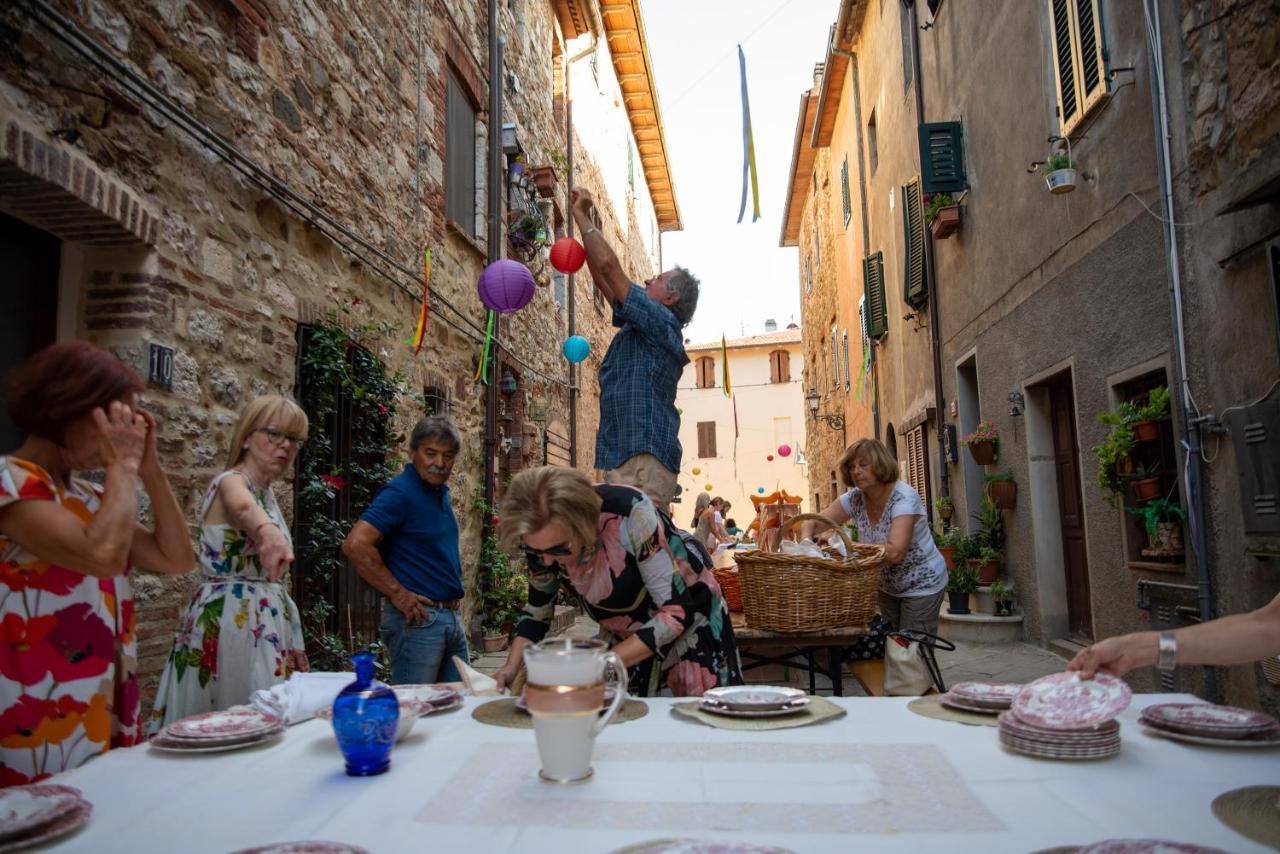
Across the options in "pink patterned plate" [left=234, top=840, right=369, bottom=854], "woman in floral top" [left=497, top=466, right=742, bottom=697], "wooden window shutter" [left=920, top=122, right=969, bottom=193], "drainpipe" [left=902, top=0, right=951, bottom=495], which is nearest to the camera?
"pink patterned plate" [left=234, top=840, right=369, bottom=854]

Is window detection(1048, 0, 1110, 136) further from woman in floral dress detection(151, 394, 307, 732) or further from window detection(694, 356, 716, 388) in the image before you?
window detection(694, 356, 716, 388)

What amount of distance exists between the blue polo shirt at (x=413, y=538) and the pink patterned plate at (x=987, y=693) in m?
2.18

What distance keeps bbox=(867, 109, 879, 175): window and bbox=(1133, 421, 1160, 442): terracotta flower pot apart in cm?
912

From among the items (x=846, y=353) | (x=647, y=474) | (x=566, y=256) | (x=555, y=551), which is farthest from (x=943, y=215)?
(x=846, y=353)

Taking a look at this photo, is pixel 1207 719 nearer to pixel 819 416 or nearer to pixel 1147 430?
pixel 1147 430

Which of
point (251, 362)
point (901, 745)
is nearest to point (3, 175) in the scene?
point (251, 362)

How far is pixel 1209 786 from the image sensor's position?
142 cm

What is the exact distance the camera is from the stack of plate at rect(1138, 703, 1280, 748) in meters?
1.63

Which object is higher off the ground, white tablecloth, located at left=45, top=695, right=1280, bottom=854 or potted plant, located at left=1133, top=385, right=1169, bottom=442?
potted plant, located at left=1133, top=385, right=1169, bottom=442

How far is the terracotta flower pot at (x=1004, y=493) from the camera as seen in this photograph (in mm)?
7398

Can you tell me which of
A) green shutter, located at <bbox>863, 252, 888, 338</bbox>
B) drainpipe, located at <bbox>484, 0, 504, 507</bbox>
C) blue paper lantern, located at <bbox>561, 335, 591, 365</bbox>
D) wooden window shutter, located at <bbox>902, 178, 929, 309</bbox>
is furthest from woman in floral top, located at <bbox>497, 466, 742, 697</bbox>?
green shutter, located at <bbox>863, 252, 888, 338</bbox>

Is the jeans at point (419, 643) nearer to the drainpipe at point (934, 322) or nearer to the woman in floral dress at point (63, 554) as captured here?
the woman in floral dress at point (63, 554)

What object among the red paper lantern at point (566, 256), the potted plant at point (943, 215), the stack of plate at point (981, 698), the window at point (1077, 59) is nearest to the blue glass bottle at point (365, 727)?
the stack of plate at point (981, 698)

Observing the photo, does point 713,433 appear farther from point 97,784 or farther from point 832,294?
point 97,784
